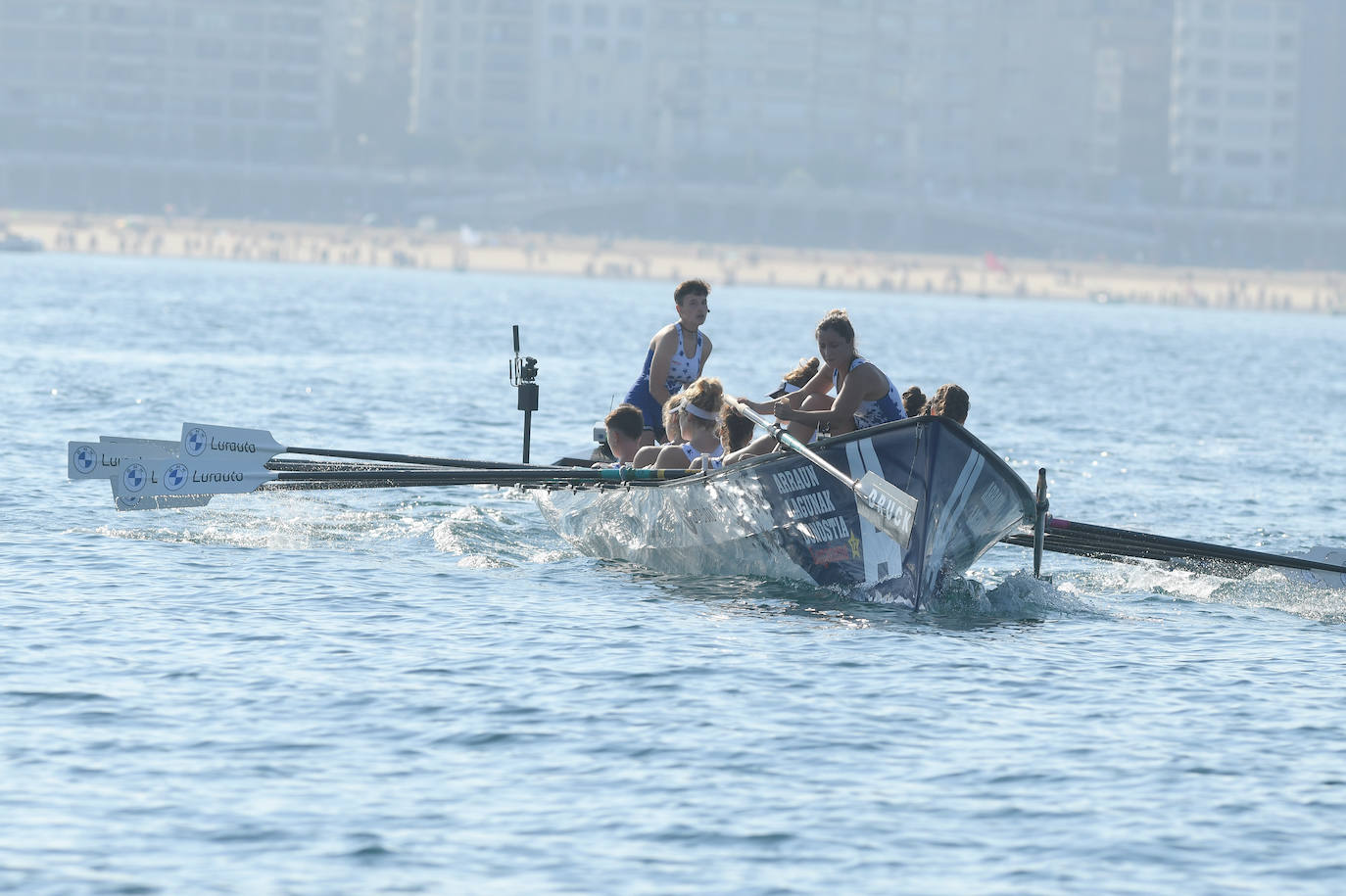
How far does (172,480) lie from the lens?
16.6 m

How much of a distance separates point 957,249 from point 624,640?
141 meters

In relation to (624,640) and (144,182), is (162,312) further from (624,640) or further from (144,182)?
(144,182)

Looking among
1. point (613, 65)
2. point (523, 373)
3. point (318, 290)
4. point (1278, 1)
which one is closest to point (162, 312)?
point (318, 290)

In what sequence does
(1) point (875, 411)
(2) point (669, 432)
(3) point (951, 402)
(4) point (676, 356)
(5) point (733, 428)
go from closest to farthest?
1. (3) point (951, 402)
2. (1) point (875, 411)
3. (5) point (733, 428)
4. (2) point (669, 432)
5. (4) point (676, 356)

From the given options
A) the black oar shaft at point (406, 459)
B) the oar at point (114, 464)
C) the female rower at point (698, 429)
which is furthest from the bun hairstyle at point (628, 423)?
the oar at point (114, 464)

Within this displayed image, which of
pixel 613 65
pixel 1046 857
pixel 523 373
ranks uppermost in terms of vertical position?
pixel 613 65

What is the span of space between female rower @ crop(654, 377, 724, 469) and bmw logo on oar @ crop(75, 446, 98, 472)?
5030 mm

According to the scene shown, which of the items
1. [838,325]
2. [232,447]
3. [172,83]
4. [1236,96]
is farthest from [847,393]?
[1236,96]

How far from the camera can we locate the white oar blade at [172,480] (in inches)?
652

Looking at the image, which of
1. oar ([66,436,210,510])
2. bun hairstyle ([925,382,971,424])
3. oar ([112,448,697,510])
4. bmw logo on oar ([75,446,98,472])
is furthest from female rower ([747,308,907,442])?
bmw logo on oar ([75,446,98,472])

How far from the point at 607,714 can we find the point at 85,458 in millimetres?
7292

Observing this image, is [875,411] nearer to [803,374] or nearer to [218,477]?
[803,374]

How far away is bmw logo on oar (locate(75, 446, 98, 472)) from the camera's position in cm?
1672

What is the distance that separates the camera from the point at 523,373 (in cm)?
1988
